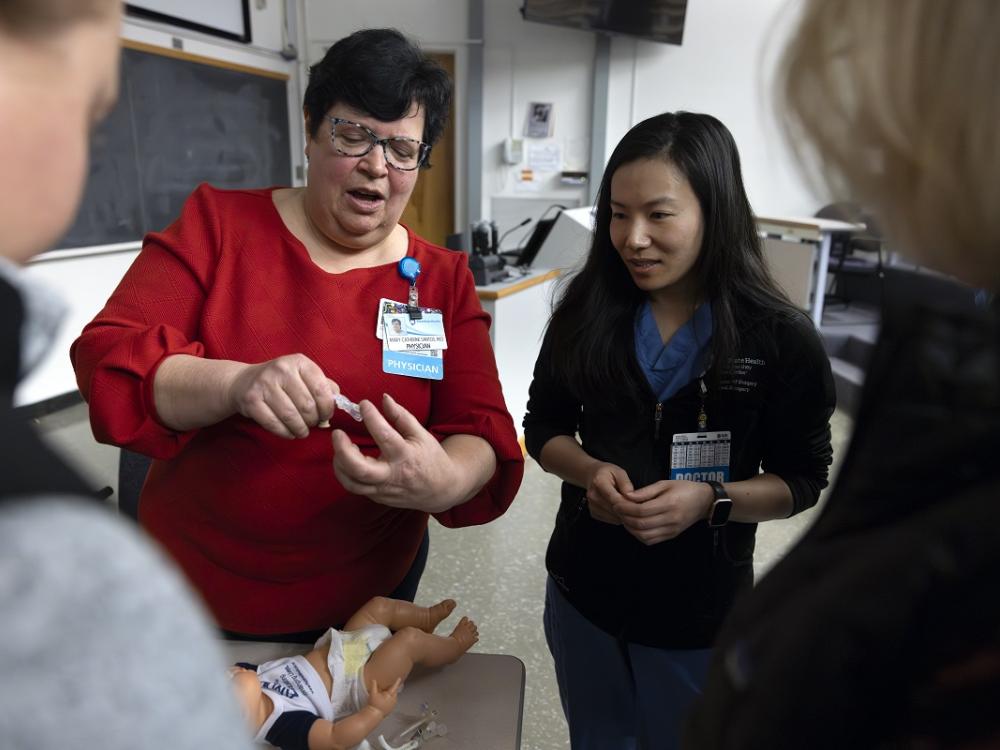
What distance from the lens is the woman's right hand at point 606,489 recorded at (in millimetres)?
1190

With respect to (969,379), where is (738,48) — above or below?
above

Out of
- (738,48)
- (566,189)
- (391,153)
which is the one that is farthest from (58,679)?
(738,48)

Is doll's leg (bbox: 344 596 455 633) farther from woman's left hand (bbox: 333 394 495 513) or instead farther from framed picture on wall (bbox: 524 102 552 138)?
framed picture on wall (bbox: 524 102 552 138)

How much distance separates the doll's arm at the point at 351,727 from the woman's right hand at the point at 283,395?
0.41 m

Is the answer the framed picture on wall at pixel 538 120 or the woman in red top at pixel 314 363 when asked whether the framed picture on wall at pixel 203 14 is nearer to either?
the framed picture on wall at pixel 538 120

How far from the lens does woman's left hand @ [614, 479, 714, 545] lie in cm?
115

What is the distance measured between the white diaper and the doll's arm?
0.04m

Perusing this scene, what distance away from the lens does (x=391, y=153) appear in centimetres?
125

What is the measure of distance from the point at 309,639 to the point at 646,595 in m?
0.61

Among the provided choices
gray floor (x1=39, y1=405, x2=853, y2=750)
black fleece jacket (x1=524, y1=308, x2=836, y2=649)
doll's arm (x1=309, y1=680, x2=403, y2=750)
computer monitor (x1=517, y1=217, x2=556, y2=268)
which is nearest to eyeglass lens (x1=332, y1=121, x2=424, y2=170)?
black fleece jacket (x1=524, y1=308, x2=836, y2=649)

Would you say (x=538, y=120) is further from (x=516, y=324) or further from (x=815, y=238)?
(x=516, y=324)

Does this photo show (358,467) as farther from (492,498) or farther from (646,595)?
(646,595)

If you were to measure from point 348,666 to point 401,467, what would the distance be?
0.33m

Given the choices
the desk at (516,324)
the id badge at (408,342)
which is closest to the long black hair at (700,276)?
the id badge at (408,342)
